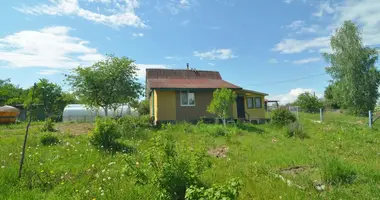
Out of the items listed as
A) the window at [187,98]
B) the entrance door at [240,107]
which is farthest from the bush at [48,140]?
the entrance door at [240,107]

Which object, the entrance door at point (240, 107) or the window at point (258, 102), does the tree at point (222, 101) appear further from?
the window at point (258, 102)

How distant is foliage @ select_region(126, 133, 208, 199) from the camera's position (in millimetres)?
3742

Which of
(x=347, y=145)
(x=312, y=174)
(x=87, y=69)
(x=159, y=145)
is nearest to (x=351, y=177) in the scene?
(x=312, y=174)

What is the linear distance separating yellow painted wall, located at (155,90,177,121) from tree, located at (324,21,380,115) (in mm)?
20630

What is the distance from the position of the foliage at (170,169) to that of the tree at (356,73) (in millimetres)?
27987

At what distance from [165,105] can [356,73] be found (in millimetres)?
22252

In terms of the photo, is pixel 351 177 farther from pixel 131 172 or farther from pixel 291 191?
pixel 131 172

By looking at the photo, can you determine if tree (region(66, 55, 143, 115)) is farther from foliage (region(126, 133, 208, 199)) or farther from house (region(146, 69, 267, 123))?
foliage (region(126, 133, 208, 199))

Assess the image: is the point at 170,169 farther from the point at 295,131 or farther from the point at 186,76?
the point at 186,76

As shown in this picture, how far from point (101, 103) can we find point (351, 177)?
16.5 meters

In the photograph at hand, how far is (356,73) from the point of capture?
85.3ft

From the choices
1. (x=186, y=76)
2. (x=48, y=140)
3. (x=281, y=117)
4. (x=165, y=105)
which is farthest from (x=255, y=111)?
(x=48, y=140)

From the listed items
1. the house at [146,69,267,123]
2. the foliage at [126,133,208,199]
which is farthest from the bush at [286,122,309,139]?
the foliage at [126,133,208,199]

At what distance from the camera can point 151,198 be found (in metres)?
3.89
